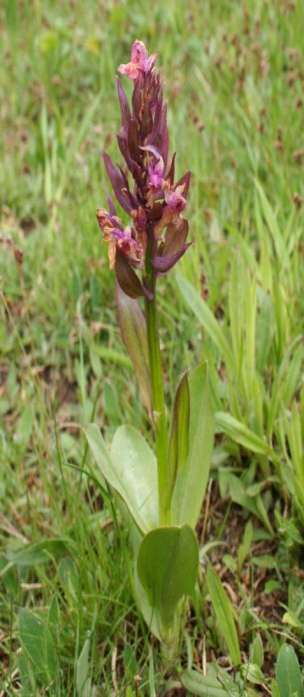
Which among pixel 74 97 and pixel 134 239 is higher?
pixel 74 97

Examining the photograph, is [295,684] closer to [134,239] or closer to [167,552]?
[167,552]

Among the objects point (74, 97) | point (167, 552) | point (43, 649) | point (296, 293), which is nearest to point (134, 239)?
point (167, 552)

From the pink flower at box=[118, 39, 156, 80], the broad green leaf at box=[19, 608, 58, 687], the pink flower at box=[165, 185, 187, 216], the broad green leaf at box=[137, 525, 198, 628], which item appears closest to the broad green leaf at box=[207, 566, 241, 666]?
the broad green leaf at box=[137, 525, 198, 628]

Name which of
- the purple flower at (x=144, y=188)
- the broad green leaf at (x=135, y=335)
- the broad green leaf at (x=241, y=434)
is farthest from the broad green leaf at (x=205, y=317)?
the purple flower at (x=144, y=188)

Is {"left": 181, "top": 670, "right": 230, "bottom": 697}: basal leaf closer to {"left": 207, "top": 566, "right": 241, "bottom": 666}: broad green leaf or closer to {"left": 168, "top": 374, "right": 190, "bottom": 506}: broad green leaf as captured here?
{"left": 207, "top": 566, "right": 241, "bottom": 666}: broad green leaf

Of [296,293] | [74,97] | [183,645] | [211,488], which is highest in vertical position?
[74,97]

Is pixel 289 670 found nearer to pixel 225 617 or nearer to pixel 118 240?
pixel 225 617
